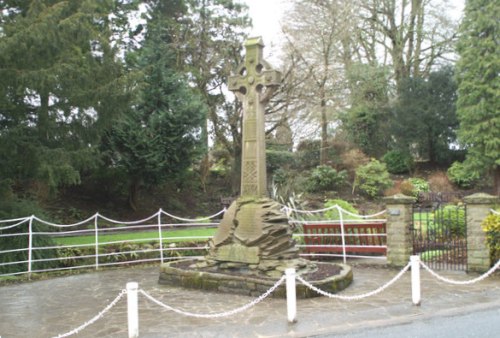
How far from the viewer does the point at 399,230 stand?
10320 mm

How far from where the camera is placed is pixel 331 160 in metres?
28.2

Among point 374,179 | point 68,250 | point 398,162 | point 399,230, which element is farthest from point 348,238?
point 398,162

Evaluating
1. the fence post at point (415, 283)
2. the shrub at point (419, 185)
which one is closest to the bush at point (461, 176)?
the shrub at point (419, 185)

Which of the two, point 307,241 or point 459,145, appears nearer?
point 307,241

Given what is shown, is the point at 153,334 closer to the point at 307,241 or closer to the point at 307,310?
the point at 307,310

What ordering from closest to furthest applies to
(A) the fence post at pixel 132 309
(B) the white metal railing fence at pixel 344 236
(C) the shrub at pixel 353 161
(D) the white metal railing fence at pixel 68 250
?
(A) the fence post at pixel 132 309 < (D) the white metal railing fence at pixel 68 250 < (B) the white metal railing fence at pixel 344 236 < (C) the shrub at pixel 353 161

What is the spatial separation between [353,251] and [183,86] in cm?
1157

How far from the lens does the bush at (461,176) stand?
2464 cm

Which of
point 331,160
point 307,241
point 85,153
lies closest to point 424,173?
point 331,160

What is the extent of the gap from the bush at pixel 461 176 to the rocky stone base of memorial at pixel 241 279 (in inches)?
712

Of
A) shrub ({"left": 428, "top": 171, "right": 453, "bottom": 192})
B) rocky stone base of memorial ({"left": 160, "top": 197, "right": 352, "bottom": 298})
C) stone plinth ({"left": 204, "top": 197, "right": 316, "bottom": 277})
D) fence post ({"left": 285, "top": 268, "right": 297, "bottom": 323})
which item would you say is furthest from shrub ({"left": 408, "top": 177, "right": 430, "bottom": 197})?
fence post ({"left": 285, "top": 268, "right": 297, "bottom": 323})

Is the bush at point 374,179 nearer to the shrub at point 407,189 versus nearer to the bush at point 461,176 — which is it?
the shrub at point 407,189

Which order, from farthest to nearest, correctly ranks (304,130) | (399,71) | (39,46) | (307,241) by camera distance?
(399,71)
(304,130)
(307,241)
(39,46)

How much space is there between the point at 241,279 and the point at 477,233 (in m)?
5.01
